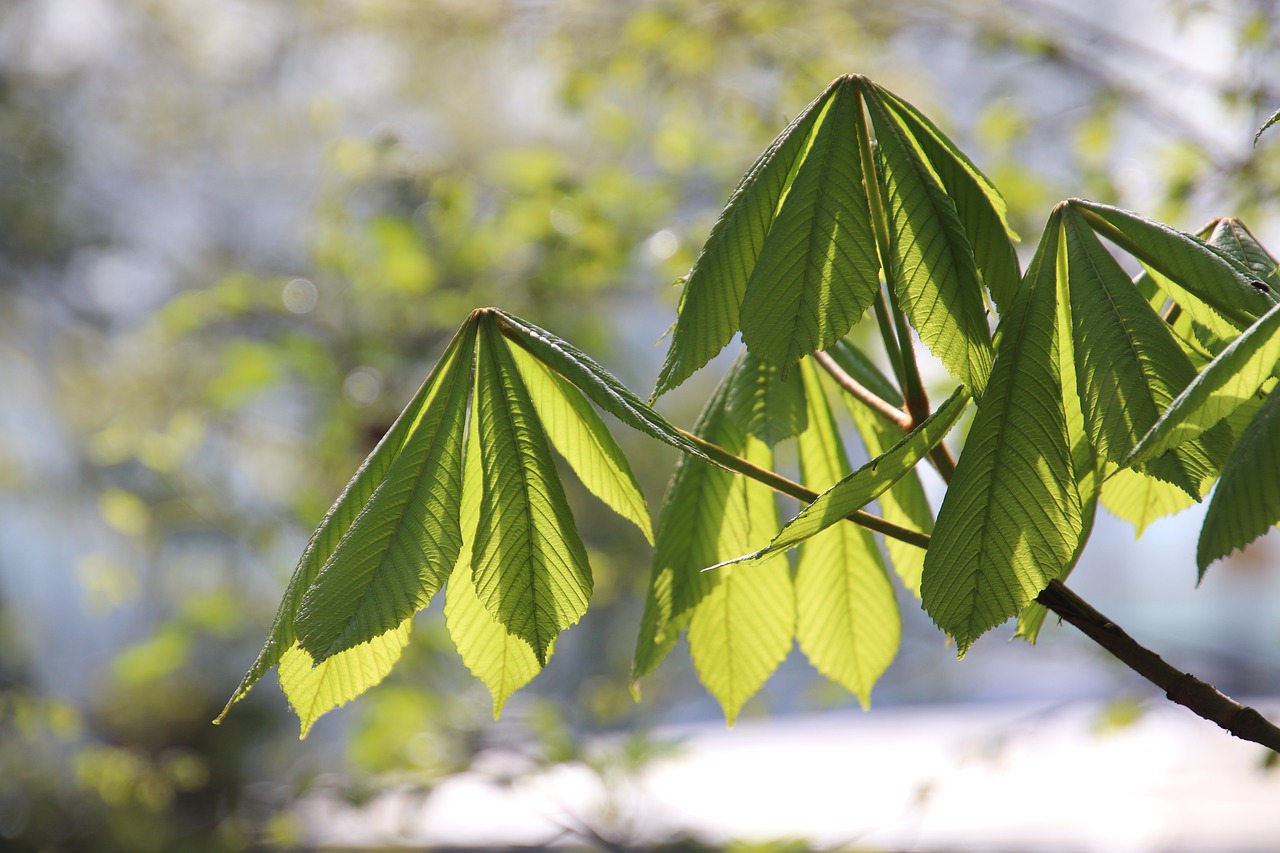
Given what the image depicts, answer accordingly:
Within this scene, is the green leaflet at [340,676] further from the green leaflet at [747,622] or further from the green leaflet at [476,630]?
the green leaflet at [747,622]

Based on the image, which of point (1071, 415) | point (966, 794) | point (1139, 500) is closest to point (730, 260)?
point (1071, 415)

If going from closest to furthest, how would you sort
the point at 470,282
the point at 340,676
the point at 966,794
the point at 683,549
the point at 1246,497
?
1. the point at 1246,497
2. the point at 340,676
3. the point at 683,549
4. the point at 470,282
5. the point at 966,794

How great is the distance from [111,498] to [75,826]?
4.32 ft

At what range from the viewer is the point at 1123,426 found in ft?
1.01

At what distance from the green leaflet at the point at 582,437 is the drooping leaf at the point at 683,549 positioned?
0.07 metres

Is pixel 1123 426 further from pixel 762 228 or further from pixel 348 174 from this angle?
pixel 348 174

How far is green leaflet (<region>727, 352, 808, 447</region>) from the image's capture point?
17.7 inches

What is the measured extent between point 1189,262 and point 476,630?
0.26 meters

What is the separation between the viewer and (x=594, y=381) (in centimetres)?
33

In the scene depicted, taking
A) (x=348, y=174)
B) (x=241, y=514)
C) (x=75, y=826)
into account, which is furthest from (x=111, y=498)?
(x=75, y=826)

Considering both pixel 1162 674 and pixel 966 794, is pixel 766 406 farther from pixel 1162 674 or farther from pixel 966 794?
pixel 966 794

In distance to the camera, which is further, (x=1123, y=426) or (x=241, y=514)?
(x=241, y=514)

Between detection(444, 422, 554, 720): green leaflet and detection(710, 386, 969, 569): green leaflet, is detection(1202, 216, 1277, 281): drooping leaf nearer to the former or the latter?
detection(710, 386, 969, 569): green leaflet

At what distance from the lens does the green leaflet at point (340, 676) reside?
0.35 m
